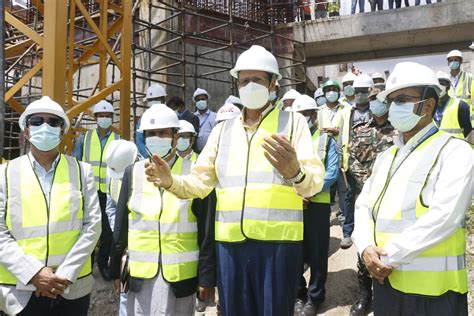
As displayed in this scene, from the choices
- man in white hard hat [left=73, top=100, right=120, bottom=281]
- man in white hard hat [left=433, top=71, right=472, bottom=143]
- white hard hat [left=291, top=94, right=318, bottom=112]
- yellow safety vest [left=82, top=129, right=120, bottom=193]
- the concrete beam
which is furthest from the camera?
the concrete beam

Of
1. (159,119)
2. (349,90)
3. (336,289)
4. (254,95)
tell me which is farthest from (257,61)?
(349,90)

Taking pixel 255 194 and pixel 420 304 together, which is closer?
pixel 420 304

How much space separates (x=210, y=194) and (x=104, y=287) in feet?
9.65

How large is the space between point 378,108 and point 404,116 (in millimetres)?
1877

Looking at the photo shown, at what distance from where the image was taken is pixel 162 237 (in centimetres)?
287

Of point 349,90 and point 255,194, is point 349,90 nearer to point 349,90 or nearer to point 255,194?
point 349,90

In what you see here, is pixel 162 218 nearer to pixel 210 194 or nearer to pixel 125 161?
pixel 210 194

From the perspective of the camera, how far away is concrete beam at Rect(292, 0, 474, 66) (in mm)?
10711

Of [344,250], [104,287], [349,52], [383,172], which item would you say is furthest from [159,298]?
[349,52]

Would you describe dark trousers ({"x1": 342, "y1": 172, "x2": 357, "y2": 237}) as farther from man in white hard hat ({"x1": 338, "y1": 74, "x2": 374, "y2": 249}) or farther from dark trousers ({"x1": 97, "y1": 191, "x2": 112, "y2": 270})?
dark trousers ({"x1": 97, "y1": 191, "x2": 112, "y2": 270})

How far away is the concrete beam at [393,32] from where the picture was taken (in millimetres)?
10711

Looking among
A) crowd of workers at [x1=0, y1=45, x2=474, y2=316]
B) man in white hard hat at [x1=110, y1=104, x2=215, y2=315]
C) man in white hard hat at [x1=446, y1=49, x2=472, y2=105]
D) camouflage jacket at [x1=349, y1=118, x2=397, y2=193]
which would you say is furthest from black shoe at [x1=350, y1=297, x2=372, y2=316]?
man in white hard hat at [x1=446, y1=49, x2=472, y2=105]

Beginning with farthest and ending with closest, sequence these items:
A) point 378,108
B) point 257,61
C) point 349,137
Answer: point 349,137
point 378,108
point 257,61

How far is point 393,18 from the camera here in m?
11.0
